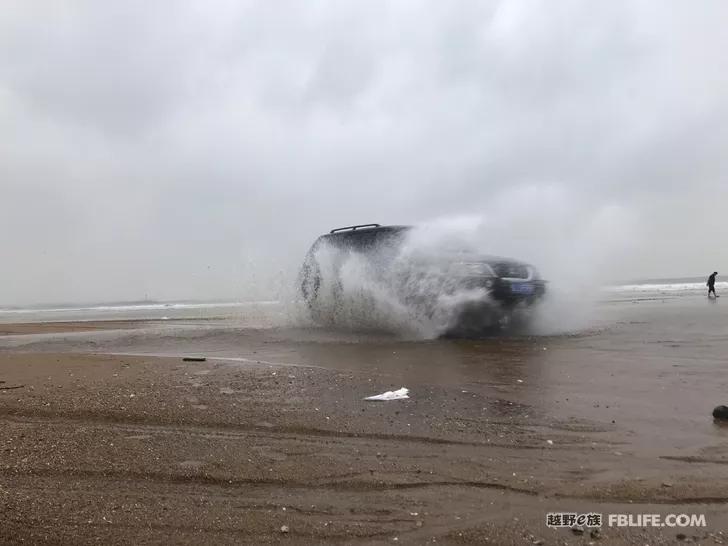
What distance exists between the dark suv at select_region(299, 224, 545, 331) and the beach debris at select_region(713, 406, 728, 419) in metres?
5.29

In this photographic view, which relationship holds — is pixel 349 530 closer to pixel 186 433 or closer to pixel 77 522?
pixel 77 522

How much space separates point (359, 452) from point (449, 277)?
6.33 meters

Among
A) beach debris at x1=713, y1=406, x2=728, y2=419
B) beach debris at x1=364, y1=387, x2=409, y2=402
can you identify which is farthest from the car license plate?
beach debris at x1=713, y1=406, x2=728, y2=419

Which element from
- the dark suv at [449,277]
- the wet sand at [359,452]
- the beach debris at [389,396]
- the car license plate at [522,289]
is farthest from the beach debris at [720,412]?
the car license plate at [522,289]

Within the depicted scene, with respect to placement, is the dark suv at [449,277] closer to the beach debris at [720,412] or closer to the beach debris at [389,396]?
the beach debris at [389,396]

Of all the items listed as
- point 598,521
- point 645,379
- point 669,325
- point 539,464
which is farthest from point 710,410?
point 669,325

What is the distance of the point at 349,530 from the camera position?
2434 mm

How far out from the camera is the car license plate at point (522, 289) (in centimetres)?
947

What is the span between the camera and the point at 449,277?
9438mm

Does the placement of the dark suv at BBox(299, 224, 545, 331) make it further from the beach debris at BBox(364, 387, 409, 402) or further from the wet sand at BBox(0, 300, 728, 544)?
the beach debris at BBox(364, 387, 409, 402)

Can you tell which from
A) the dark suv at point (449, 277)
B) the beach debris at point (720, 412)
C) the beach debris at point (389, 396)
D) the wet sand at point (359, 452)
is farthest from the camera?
the dark suv at point (449, 277)

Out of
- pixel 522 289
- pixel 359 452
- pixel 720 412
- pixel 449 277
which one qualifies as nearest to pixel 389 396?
pixel 359 452

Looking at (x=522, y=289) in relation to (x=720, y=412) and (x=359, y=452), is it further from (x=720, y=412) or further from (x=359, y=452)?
(x=359, y=452)

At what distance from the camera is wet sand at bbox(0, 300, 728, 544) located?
8.20 ft
